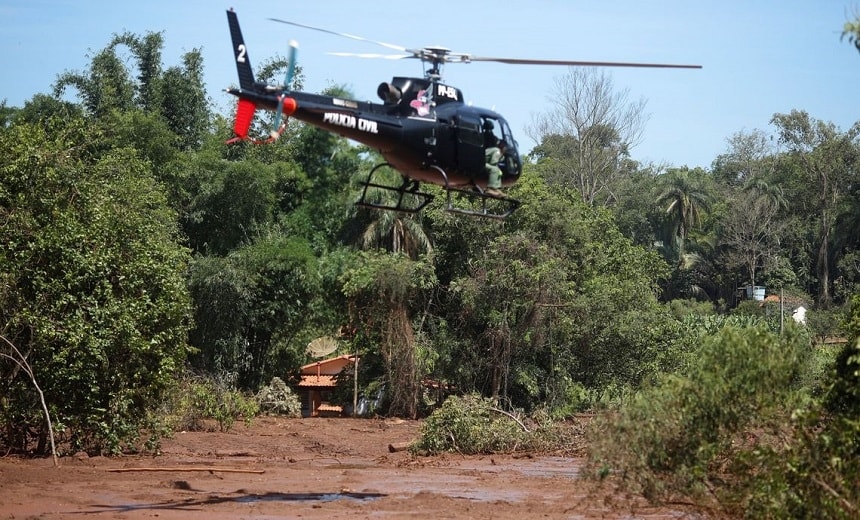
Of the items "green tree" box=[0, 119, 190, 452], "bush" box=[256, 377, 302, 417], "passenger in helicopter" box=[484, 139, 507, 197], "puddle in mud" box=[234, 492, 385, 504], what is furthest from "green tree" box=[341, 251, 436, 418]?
"passenger in helicopter" box=[484, 139, 507, 197]

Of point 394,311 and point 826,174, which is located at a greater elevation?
point 826,174

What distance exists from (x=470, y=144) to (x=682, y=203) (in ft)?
184

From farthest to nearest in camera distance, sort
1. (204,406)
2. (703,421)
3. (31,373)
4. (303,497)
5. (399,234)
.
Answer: (399,234) < (204,406) < (31,373) < (303,497) < (703,421)

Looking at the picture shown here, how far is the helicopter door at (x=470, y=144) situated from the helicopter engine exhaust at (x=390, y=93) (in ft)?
3.48

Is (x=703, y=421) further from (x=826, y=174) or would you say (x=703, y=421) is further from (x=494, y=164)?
(x=826, y=174)

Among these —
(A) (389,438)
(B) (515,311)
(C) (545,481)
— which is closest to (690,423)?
(C) (545,481)

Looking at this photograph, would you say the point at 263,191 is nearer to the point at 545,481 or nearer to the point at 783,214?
the point at 545,481

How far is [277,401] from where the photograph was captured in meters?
36.7

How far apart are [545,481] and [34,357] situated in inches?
394

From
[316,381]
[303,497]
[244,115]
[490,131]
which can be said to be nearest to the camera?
[244,115]

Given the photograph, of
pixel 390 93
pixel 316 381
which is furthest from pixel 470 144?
pixel 316 381

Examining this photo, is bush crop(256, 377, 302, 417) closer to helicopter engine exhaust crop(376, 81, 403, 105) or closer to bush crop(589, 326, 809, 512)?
helicopter engine exhaust crop(376, 81, 403, 105)

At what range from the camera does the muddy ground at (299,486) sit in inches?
607

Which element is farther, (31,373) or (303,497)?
(31,373)
